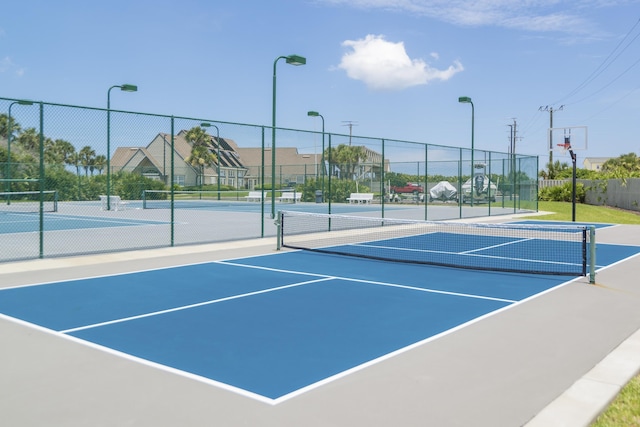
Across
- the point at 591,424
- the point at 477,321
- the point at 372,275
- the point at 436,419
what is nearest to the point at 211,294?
the point at 372,275

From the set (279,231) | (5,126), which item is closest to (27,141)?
(5,126)

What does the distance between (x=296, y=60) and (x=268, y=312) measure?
12342mm

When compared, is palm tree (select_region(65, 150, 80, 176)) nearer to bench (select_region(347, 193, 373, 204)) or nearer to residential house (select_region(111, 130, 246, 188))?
residential house (select_region(111, 130, 246, 188))

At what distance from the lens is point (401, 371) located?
16.7ft

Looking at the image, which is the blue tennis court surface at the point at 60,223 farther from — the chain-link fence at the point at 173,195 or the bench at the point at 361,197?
the bench at the point at 361,197

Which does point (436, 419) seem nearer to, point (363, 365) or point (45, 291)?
point (363, 365)

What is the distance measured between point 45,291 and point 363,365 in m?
5.44

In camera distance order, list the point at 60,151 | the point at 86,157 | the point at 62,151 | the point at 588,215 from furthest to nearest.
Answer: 1. the point at 588,215
2. the point at 60,151
3. the point at 62,151
4. the point at 86,157

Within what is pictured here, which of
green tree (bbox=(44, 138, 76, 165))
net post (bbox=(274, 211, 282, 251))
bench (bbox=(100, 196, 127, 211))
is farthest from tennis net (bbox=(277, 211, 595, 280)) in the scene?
bench (bbox=(100, 196, 127, 211))

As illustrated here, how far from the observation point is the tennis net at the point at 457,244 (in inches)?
445

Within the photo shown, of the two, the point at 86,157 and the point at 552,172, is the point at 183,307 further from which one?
the point at 552,172

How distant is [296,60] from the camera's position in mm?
18203

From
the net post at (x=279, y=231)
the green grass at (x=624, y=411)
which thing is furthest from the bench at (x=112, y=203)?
the green grass at (x=624, y=411)

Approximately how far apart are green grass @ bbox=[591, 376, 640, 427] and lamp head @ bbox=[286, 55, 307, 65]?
15030 millimetres
